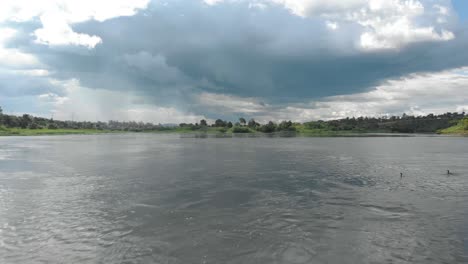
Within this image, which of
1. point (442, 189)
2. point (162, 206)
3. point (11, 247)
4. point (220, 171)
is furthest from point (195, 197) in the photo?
point (442, 189)

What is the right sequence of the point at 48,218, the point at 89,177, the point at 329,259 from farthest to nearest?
the point at 89,177 → the point at 48,218 → the point at 329,259

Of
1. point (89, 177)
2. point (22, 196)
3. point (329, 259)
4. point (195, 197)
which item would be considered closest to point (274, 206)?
point (195, 197)

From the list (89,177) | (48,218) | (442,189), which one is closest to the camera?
(48,218)

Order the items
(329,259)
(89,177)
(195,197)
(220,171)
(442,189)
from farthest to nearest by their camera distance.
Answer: (220,171)
(89,177)
(442,189)
(195,197)
(329,259)

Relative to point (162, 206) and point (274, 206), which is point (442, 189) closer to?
point (274, 206)

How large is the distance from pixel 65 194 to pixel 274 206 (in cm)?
2032

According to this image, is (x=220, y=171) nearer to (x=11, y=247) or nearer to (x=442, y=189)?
(x=442, y=189)

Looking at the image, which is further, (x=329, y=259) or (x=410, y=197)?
(x=410, y=197)

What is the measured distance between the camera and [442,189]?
33.2 meters

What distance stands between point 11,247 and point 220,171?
31.6 m

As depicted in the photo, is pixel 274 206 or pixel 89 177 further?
pixel 89 177

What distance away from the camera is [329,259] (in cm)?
1566

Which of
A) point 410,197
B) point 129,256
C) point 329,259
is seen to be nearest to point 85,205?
point 129,256

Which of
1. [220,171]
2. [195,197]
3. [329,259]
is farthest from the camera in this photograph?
[220,171]
